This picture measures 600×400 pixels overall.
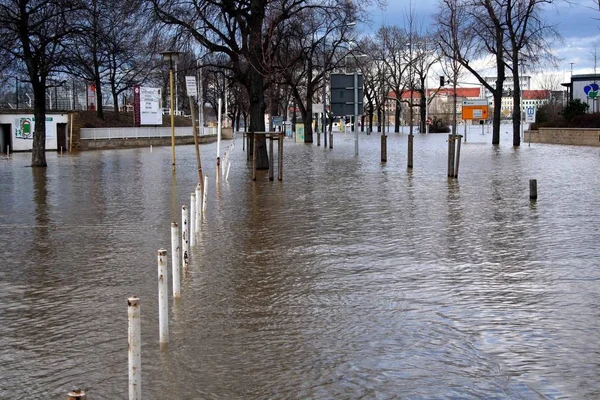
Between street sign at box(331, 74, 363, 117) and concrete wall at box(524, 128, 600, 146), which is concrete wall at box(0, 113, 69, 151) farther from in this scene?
concrete wall at box(524, 128, 600, 146)

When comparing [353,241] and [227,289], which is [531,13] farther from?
[227,289]

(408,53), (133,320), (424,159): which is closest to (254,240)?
(133,320)

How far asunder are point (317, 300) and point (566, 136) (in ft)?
152

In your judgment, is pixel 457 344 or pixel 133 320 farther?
pixel 457 344

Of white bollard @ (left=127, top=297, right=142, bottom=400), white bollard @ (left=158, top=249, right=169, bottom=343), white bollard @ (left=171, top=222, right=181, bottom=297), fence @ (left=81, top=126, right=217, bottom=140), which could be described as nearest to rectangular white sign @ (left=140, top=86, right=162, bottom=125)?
fence @ (left=81, top=126, right=217, bottom=140)

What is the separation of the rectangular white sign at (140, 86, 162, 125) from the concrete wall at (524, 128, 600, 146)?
97.5ft

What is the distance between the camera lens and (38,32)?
3067 cm

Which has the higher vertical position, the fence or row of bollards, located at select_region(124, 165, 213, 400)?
the fence

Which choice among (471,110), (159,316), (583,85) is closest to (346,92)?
(159,316)

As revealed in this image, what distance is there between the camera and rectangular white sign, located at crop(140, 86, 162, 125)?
67.4 metres

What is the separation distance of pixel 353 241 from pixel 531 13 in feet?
127

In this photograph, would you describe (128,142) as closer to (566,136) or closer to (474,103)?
(474,103)

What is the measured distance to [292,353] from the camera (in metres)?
6.33

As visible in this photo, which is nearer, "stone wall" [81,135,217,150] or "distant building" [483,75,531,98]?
"stone wall" [81,135,217,150]
